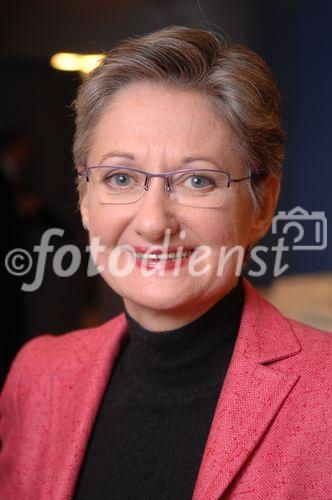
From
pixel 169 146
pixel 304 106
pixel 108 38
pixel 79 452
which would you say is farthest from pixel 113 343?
pixel 108 38

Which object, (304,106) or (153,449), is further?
(304,106)

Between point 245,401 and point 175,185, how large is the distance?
0.44m

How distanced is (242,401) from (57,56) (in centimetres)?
341

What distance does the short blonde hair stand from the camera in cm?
139

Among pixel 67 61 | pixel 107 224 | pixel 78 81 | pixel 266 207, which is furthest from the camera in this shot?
pixel 78 81

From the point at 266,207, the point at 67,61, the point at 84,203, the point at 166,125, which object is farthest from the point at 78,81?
the point at 166,125

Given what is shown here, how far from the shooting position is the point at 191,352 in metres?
1.47

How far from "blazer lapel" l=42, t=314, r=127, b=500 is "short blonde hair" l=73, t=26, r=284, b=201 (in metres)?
0.50

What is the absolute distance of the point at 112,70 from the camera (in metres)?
1.44

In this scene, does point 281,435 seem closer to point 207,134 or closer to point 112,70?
point 207,134

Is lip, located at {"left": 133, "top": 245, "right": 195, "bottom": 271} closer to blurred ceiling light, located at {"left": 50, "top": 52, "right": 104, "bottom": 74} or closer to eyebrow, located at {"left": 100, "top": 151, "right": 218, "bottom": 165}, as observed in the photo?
eyebrow, located at {"left": 100, "top": 151, "right": 218, "bottom": 165}

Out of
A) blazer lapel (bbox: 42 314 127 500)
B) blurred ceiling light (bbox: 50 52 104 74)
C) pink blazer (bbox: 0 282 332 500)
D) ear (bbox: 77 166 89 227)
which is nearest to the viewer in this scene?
pink blazer (bbox: 0 282 332 500)

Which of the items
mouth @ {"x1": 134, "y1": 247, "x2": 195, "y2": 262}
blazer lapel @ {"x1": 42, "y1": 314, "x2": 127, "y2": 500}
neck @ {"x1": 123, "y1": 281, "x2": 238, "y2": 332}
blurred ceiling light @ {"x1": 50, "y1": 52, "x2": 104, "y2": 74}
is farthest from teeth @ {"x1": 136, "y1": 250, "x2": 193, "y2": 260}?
blurred ceiling light @ {"x1": 50, "y1": 52, "x2": 104, "y2": 74}

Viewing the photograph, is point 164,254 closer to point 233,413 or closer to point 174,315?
point 174,315
